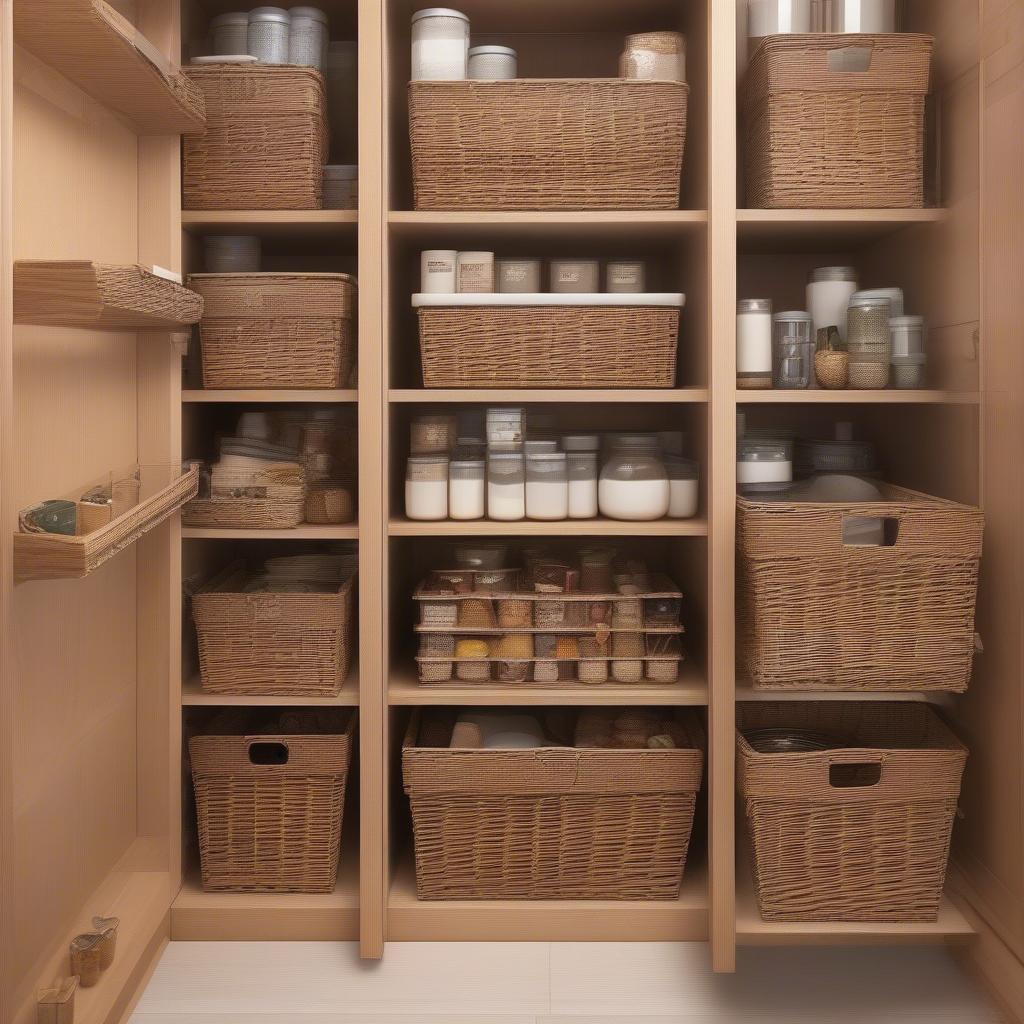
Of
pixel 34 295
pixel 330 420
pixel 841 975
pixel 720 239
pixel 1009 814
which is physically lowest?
pixel 841 975

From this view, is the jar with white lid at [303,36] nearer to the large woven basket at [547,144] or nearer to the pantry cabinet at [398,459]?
the pantry cabinet at [398,459]

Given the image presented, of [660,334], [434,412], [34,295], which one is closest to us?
[34,295]

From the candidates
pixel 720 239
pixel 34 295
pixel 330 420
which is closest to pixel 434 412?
pixel 330 420

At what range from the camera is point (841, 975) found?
2.08m

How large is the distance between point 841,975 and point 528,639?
87cm

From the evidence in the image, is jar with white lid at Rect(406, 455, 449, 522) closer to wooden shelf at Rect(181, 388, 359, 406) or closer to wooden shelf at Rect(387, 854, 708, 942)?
wooden shelf at Rect(181, 388, 359, 406)

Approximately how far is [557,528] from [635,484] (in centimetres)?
18

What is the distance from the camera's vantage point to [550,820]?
218cm

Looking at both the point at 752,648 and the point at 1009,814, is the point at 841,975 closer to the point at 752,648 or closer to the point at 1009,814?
the point at 1009,814

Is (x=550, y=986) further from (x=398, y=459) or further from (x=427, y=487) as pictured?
(x=398, y=459)

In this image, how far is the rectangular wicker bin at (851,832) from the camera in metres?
2.04

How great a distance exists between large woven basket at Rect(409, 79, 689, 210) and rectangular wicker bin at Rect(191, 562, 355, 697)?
822 mm

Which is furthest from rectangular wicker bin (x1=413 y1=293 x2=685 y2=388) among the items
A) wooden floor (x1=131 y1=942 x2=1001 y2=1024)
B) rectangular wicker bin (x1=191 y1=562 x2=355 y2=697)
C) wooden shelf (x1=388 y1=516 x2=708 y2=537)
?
wooden floor (x1=131 y1=942 x2=1001 y2=1024)

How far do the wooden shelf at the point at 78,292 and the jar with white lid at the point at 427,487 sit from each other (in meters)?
0.61
